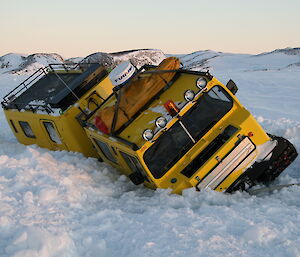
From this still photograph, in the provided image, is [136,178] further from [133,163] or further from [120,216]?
[120,216]

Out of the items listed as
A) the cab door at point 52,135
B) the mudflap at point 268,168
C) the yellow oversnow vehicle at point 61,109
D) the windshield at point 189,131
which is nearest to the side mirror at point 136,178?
the windshield at point 189,131

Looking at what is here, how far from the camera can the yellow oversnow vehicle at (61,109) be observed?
9523 mm

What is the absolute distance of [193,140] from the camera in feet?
22.3

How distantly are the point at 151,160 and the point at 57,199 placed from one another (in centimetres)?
182

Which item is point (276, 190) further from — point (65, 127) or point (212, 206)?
point (65, 127)

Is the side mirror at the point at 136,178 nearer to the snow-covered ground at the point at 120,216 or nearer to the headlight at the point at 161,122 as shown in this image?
the snow-covered ground at the point at 120,216

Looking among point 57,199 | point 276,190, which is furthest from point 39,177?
point 276,190

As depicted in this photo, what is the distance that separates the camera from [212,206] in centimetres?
625

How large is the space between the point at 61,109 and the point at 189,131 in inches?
159

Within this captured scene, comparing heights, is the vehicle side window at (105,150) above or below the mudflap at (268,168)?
above

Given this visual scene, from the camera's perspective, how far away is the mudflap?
6934 mm

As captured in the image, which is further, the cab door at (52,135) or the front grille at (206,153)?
the cab door at (52,135)

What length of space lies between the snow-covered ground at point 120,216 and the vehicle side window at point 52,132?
3.07 ft

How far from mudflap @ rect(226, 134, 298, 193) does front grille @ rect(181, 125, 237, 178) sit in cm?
70
